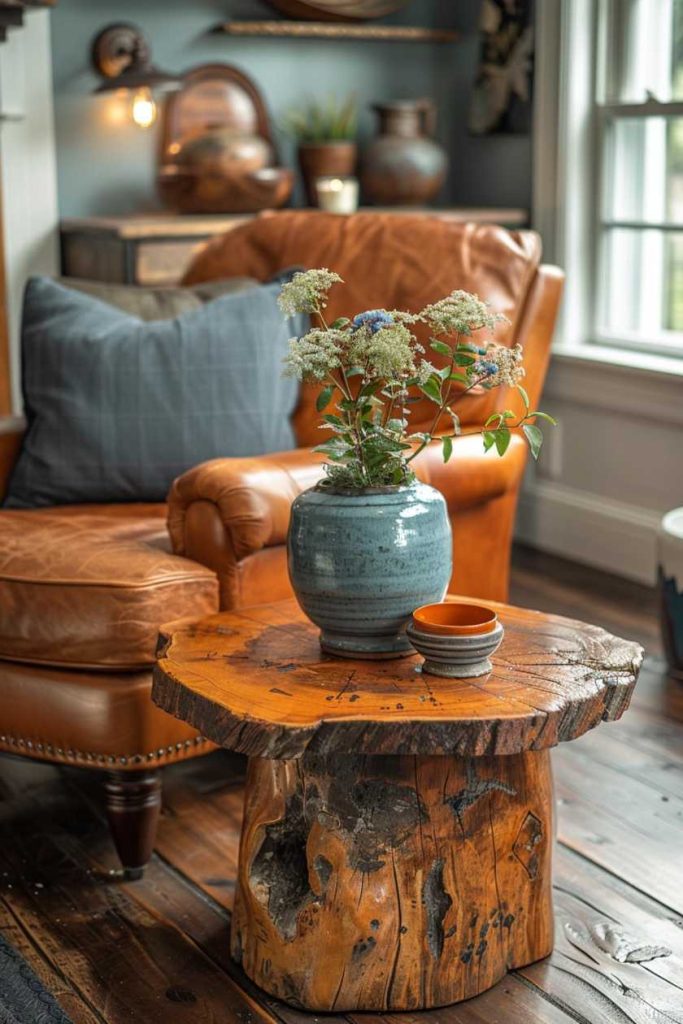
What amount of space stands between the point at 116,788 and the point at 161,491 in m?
0.67

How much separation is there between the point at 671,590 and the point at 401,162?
6.17 ft

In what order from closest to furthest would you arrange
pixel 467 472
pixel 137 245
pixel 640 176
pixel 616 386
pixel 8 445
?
pixel 467 472
pixel 8 445
pixel 137 245
pixel 616 386
pixel 640 176

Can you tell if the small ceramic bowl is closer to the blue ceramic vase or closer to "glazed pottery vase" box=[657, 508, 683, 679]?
the blue ceramic vase

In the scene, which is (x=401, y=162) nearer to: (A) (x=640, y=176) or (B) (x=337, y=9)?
(B) (x=337, y=9)

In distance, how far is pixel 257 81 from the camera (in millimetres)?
4211

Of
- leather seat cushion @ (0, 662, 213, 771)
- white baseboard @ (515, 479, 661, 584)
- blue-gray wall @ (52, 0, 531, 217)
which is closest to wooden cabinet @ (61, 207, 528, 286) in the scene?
blue-gray wall @ (52, 0, 531, 217)

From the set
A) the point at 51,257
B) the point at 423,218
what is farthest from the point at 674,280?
the point at 51,257

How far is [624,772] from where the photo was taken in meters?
2.53

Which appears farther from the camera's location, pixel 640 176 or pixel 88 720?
pixel 640 176

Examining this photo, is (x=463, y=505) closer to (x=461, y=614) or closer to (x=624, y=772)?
(x=624, y=772)

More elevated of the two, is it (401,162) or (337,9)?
(337,9)

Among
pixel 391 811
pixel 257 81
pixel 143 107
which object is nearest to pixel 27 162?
pixel 143 107

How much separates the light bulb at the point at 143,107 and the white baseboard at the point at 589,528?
1.62m

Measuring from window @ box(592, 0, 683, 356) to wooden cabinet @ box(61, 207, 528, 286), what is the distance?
0.62 metres
